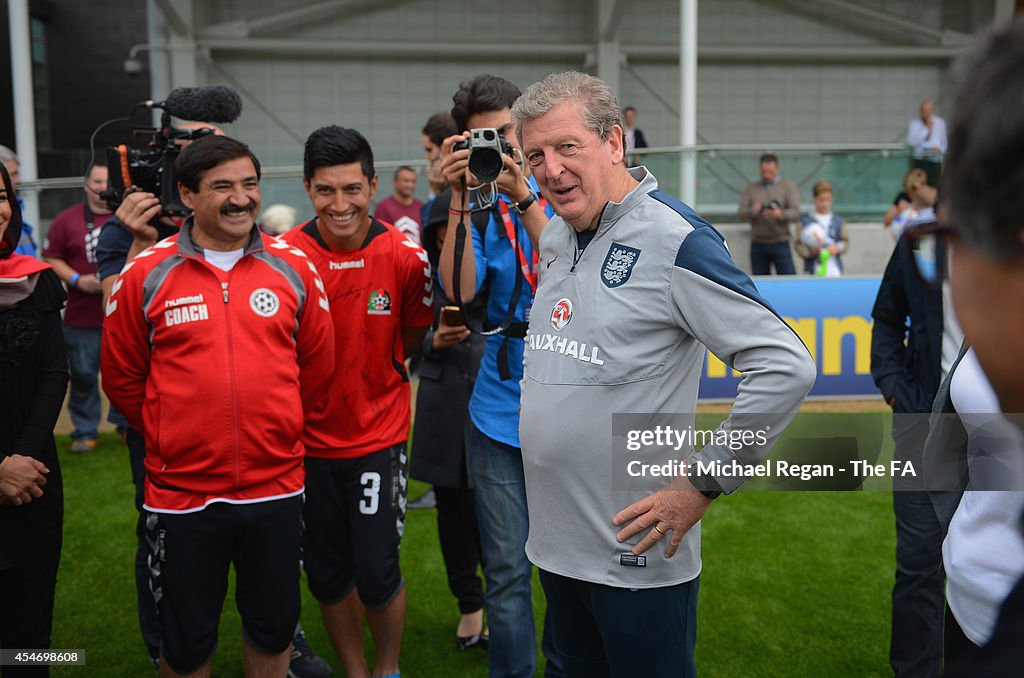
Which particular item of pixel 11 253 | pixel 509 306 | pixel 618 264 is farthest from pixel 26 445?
A: pixel 618 264

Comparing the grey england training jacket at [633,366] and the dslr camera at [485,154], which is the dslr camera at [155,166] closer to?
the dslr camera at [485,154]

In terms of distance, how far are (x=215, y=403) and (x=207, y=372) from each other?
0.09 metres

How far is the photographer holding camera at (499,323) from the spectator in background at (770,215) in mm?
7748

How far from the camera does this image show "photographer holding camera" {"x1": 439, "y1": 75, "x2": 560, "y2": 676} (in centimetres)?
279

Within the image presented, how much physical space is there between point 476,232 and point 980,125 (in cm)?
225

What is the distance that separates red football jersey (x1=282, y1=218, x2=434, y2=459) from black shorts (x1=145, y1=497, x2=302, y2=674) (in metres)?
0.37

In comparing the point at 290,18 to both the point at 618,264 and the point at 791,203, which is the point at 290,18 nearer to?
the point at 791,203

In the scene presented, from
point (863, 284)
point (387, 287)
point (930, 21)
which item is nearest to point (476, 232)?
point (387, 287)

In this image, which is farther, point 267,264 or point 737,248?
point 737,248

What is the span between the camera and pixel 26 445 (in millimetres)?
2766

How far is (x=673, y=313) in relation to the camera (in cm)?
195

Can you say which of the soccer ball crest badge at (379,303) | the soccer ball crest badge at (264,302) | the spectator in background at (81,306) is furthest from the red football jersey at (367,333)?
the spectator in background at (81,306)

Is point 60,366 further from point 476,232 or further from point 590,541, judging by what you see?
point 590,541

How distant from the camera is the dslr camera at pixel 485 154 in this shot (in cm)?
267
